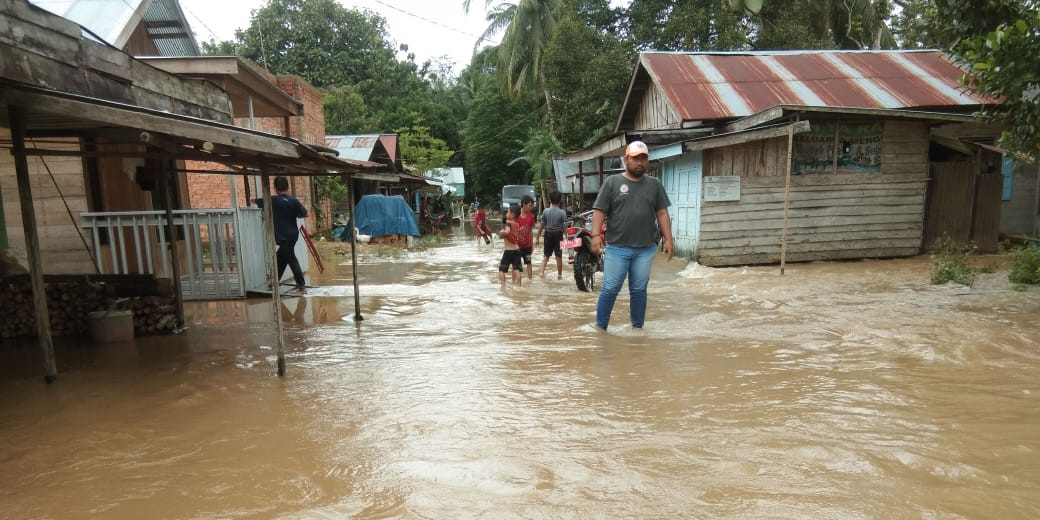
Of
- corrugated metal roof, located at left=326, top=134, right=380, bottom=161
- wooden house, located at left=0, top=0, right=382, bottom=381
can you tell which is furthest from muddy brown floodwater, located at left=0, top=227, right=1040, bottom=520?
corrugated metal roof, located at left=326, top=134, right=380, bottom=161

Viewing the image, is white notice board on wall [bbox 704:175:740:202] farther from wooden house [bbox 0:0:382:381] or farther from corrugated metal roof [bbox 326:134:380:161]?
corrugated metal roof [bbox 326:134:380:161]

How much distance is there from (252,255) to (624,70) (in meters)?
13.7

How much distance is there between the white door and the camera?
11.5 metres

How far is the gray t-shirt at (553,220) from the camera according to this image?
9734 mm

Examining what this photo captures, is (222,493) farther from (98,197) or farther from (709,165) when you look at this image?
(709,165)

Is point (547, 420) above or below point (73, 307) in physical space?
below

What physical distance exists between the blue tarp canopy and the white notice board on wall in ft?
33.6

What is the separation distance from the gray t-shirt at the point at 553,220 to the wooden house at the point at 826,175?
2575 mm

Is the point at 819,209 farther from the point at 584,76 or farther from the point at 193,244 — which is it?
the point at 193,244

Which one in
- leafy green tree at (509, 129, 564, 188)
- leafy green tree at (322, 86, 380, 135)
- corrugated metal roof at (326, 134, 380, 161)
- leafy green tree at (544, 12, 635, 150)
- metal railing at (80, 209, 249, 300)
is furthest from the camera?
leafy green tree at (322, 86, 380, 135)

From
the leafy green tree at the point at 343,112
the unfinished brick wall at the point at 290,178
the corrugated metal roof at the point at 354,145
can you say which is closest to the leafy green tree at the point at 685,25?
the corrugated metal roof at the point at 354,145

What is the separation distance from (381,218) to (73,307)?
12299 millimetres

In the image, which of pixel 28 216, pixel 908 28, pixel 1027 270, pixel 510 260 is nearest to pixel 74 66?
pixel 28 216

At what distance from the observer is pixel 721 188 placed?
431 inches
